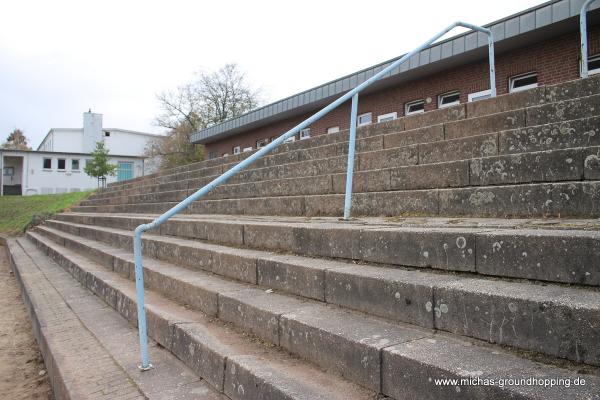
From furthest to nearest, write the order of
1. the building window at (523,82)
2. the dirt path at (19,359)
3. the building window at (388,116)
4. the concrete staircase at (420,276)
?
1. the building window at (388,116)
2. the building window at (523,82)
3. the dirt path at (19,359)
4. the concrete staircase at (420,276)

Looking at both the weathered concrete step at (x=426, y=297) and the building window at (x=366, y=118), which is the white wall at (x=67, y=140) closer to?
the building window at (x=366, y=118)

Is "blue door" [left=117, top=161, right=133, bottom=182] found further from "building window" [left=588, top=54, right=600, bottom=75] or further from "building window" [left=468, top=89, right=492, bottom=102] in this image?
"building window" [left=588, top=54, right=600, bottom=75]

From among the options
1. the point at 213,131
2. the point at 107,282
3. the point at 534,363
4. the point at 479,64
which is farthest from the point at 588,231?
the point at 213,131

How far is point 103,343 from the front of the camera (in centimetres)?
349

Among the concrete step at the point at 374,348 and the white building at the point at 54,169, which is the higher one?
the white building at the point at 54,169

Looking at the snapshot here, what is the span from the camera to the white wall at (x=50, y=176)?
39.7m

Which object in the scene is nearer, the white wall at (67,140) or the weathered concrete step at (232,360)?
the weathered concrete step at (232,360)

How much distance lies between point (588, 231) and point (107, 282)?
186 inches

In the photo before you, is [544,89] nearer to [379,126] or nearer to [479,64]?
[379,126]

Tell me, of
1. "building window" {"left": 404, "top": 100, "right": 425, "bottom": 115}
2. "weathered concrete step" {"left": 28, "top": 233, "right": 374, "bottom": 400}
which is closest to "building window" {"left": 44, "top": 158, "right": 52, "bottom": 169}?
"building window" {"left": 404, "top": 100, "right": 425, "bottom": 115}

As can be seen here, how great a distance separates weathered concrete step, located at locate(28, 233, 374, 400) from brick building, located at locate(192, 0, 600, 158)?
9.19m

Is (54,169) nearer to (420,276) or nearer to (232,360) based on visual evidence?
(232,360)

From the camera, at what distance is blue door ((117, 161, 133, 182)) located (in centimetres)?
4528

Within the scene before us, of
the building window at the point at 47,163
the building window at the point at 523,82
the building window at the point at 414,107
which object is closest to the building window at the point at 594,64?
the building window at the point at 523,82
